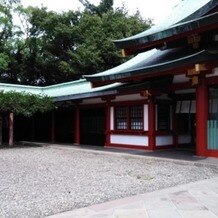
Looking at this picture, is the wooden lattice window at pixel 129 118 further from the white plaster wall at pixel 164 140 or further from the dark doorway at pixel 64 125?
the dark doorway at pixel 64 125

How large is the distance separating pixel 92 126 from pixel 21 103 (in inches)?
153

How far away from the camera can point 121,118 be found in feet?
54.2

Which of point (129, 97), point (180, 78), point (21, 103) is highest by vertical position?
point (180, 78)

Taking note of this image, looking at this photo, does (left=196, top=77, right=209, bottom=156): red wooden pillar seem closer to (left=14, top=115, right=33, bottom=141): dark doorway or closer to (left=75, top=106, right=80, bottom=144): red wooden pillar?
(left=75, top=106, right=80, bottom=144): red wooden pillar

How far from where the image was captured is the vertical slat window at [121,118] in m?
16.3

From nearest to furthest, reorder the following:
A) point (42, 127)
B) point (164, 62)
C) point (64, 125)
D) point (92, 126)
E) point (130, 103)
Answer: point (164, 62), point (130, 103), point (92, 126), point (64, 125), point (42, 127)

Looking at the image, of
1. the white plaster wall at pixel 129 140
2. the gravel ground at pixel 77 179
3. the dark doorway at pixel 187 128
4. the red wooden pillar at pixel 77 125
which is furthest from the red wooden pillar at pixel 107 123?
the gravel ground at pixel 77 179

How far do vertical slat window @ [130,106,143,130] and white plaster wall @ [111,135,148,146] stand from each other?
0.44 metres

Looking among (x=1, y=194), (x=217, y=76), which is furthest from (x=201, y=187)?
(x=217, y=76)

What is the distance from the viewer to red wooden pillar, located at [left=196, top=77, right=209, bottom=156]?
12039 millimetres

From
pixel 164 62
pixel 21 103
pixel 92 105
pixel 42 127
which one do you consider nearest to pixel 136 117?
pixel 164 62

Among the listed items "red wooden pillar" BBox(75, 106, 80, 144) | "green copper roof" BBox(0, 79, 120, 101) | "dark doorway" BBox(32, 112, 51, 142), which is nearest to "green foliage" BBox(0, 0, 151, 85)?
"green copper roof" BBox(0, 79, 120, 101)

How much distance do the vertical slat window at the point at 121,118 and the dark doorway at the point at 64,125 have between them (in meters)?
4.49

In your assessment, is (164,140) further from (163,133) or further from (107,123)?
(107,123)
